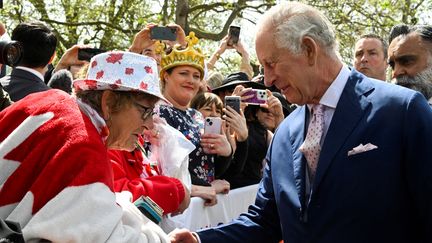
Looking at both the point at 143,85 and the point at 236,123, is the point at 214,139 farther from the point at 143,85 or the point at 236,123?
the point at 143,85

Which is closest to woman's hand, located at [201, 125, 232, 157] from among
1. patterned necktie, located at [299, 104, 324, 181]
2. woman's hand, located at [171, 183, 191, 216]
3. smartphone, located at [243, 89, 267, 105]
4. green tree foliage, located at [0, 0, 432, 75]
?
woman's hand, located at [171, 183, 191, 216]

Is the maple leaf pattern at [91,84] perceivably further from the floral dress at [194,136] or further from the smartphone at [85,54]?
the smartphone at [85,54]

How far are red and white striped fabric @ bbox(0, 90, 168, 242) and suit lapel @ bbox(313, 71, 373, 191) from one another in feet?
3.13

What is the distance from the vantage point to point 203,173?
5234 millimetres

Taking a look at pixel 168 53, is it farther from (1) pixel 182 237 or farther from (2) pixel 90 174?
(2) pixel 90 174

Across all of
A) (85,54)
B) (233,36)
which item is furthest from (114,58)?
(233,36)

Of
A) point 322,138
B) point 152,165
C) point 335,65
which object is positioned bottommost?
point 152,165

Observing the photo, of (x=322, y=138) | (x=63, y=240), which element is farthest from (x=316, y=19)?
(x=63, y=240)

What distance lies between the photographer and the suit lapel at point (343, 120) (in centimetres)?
303

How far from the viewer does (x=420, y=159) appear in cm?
283

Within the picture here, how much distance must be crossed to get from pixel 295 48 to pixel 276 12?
0.74 feet

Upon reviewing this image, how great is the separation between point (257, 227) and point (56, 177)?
141 cm

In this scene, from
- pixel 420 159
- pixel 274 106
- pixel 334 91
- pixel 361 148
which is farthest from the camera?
pixel 274 106

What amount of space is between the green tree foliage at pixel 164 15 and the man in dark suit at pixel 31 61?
1188cm
